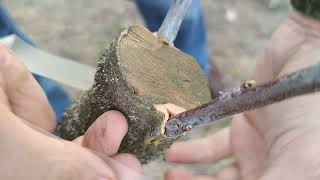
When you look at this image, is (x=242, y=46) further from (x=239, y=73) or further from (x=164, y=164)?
(x=164, y=164)

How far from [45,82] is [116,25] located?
2.84 ft

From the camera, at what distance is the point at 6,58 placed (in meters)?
0.82

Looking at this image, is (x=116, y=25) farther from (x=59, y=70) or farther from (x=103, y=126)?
(x=103, y=126)

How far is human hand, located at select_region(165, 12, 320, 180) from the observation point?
888 millimetres

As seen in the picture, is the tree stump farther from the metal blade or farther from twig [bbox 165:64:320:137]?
the metal blade

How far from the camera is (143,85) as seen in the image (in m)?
0.78

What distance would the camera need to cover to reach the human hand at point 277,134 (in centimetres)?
89

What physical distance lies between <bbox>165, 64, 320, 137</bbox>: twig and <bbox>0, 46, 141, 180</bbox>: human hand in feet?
0.32

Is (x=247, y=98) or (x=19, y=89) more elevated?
(x=247, y=98)

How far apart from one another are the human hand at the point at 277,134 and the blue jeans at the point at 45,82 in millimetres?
535

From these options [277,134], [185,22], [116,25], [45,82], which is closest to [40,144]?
[277,134]

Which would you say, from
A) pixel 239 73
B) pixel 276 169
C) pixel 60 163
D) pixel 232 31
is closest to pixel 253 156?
pixel 276 169

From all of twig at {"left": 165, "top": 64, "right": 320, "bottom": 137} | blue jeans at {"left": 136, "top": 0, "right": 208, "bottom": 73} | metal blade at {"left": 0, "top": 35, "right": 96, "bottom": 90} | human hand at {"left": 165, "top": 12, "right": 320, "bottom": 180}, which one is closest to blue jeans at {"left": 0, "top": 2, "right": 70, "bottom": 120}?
metal blade at {"left": 0, "top": 35, "right": 96, "bottom": 90}

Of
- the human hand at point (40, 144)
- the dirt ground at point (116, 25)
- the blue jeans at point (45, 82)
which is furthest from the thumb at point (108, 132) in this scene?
the dirt ground at point (116, 25)
